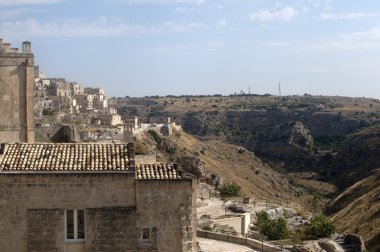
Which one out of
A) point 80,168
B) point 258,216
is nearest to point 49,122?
point 258,216

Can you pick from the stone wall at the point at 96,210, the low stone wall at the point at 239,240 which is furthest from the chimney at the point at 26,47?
the low stone wall at the point at 239,240

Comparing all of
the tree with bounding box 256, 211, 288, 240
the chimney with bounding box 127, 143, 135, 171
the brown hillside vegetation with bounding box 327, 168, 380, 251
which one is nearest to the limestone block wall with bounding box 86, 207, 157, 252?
the chimney with bounding box 127, 143, 135, 171

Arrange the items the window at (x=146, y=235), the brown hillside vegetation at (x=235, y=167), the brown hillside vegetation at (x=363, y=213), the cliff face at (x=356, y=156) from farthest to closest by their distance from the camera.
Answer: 1. the cliff face at (x=356, y=156)
2. the brown hillside vegetation at (x=235, y=167)
3. the brown hillside vegetation at (x=363, y=213)
4. the window at (x=146, y=235)

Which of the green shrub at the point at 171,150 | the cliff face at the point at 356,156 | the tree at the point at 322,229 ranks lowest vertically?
the cliff face at the point at 356,156

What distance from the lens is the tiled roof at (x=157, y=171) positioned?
48.5ft

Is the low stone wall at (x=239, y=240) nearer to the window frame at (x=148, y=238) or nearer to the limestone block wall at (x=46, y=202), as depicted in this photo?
the window frame at (x=148, y=238)

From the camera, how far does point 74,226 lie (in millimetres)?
14555

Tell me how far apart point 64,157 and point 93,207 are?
169cm

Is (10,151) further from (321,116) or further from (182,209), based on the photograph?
(321,116)

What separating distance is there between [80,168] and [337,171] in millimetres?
111777

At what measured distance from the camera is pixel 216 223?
31.7m

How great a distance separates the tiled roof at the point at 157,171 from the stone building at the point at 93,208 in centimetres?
3

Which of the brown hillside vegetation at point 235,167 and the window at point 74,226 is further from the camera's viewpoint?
the brown hillside vegetation at point 235,167

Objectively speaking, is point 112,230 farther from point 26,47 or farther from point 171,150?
point 171,150
